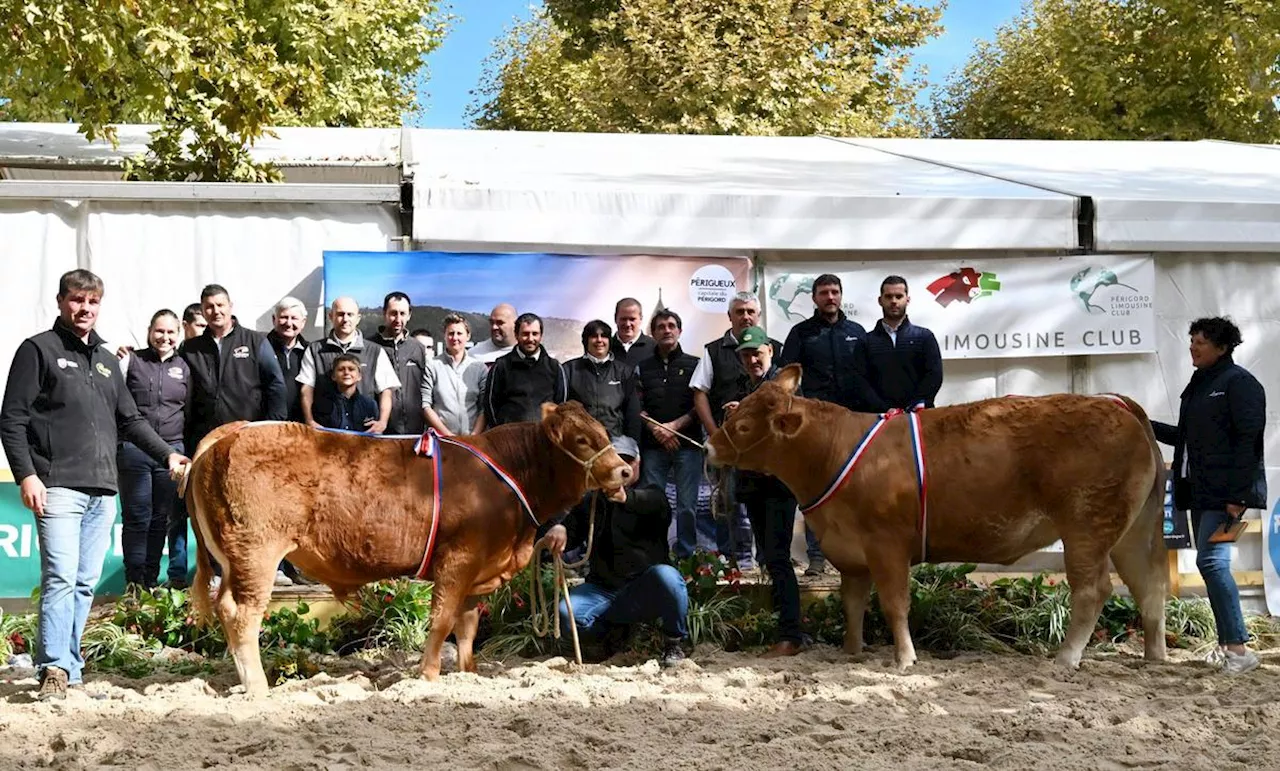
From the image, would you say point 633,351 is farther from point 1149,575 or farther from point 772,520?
point 1149,575

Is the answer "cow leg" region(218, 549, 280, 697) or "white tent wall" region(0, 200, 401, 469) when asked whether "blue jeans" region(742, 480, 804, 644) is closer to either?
"cow leg" region(218, 549, 280, 697)

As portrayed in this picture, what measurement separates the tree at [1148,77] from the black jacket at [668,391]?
47.5 feet

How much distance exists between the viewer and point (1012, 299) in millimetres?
8664

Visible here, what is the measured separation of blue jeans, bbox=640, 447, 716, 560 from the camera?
26.1 feet

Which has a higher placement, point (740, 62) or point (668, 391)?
point (740, 62)

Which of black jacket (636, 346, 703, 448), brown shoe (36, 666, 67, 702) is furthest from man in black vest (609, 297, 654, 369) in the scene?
brown shoe (36, 666, 67, 702)

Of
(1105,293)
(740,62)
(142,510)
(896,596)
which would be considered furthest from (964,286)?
(740,62)

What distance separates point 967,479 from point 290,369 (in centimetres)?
362

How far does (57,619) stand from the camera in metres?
5.87

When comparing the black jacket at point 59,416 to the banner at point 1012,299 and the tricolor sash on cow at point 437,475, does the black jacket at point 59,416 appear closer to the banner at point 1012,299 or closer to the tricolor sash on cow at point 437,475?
the tricolor sash on cow at point 437,475

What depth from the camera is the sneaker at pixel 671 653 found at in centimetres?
663

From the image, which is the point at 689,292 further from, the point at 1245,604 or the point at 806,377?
the point at 1245,604

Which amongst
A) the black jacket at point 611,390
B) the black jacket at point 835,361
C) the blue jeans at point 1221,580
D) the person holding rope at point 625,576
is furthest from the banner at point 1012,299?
the person holding rope at point 625,576

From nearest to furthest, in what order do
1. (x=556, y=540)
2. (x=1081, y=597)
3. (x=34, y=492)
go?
(x=34, y=492) → (x=556, y=540) → (x=1081, y=597)
